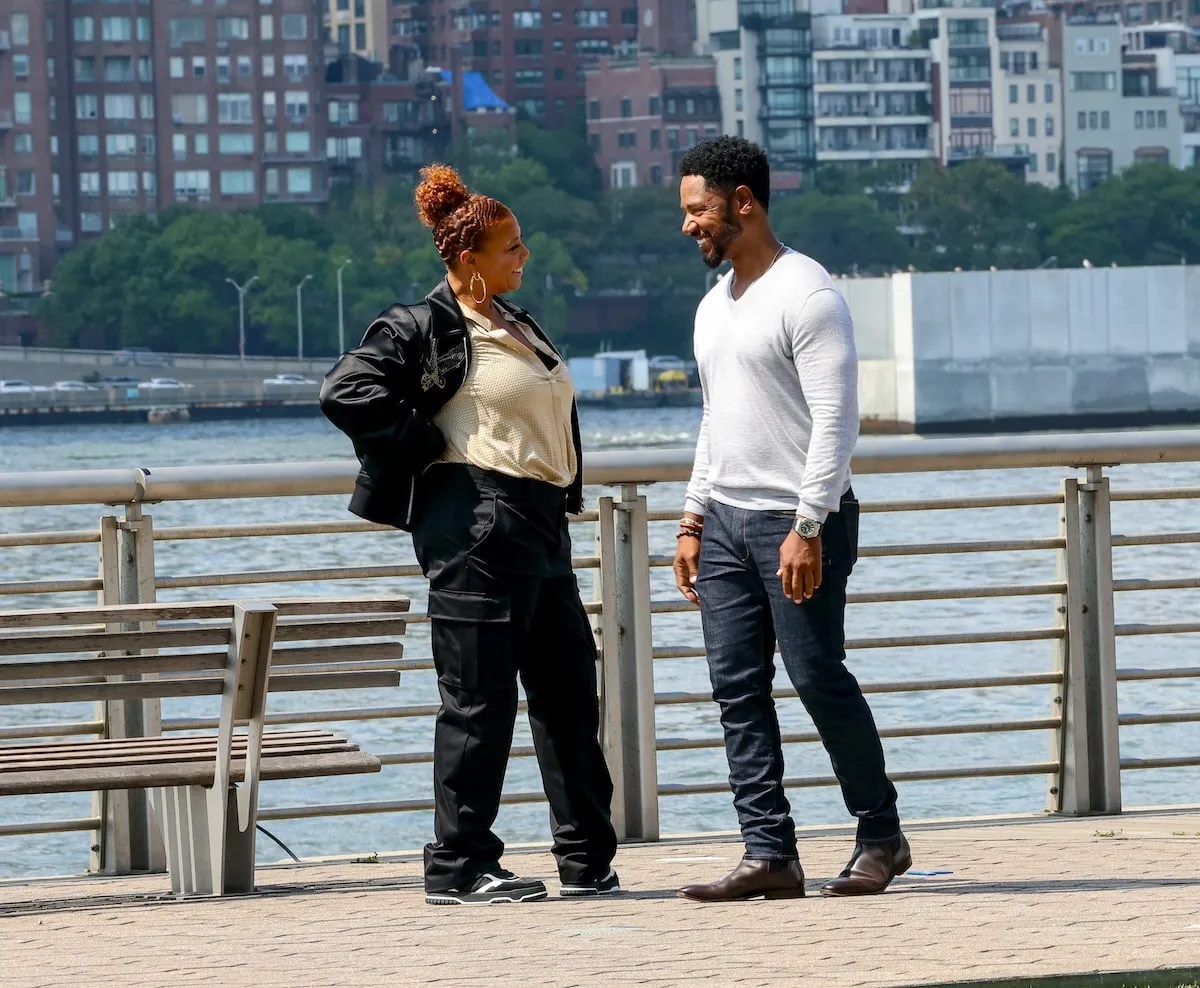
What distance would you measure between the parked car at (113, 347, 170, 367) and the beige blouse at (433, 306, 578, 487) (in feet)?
390

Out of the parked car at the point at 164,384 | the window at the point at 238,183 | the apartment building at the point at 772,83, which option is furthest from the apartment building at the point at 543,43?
the parked car at the point at 164,384

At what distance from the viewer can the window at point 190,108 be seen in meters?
142

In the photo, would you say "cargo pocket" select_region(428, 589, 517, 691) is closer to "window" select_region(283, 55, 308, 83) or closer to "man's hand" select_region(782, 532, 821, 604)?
"man's hand" select_region(782, 532, 821, 604)

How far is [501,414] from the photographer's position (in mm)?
4797

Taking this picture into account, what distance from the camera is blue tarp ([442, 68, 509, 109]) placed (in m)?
155

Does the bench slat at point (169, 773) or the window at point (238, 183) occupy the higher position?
the window at point (238, 183)

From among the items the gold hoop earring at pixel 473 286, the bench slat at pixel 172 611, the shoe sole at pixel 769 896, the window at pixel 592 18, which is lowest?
the shoe sole at pixel 769 896

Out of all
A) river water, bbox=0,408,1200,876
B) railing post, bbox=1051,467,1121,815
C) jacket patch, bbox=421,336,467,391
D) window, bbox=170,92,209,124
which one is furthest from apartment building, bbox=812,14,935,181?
jacket patch, bbox=421,336,467,391

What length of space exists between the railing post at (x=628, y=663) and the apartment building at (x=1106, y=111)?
155 m

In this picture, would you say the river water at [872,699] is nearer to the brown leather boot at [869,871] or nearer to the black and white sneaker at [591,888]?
the brown leather boot at [869,871]

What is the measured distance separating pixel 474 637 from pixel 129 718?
1226 millimetres

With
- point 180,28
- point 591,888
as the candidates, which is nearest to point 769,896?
point 591,888

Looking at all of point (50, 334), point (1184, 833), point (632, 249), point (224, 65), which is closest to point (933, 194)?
point (632, 249)

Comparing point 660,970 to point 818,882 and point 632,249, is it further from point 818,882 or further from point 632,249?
point 632,249
